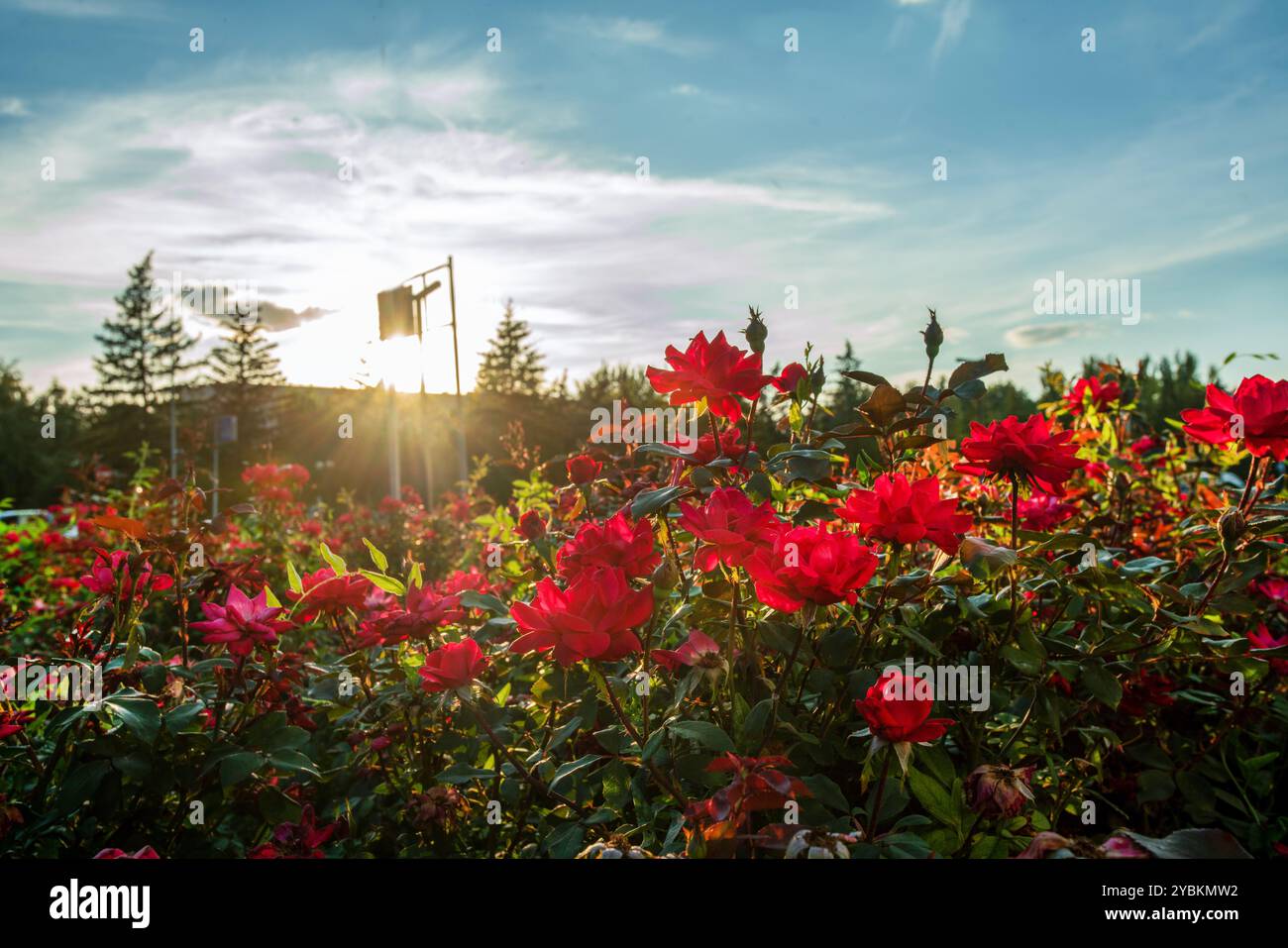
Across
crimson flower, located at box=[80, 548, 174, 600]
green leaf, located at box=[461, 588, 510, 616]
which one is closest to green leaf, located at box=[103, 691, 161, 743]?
crimson flower, located at box=[80, 548, 174, 600]

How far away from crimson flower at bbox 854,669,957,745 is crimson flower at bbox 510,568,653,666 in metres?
0.31

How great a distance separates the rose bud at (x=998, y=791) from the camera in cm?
100

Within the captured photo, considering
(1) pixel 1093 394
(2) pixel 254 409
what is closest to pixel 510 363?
(2) pixel 254 409

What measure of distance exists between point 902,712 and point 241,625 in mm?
1235

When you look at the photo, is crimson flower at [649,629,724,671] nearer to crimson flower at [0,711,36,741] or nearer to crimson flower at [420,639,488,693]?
crimson flower at [420,639,488,693]

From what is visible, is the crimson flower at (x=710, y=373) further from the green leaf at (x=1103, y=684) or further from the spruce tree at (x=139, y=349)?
the spruce tree at (x=139, y=349)

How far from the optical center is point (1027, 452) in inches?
56.9

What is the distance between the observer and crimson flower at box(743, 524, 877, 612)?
1099 millimetres

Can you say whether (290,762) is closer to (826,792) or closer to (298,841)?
(298,841)

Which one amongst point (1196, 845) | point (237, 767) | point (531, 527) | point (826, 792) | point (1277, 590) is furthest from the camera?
point (1277, 590)
